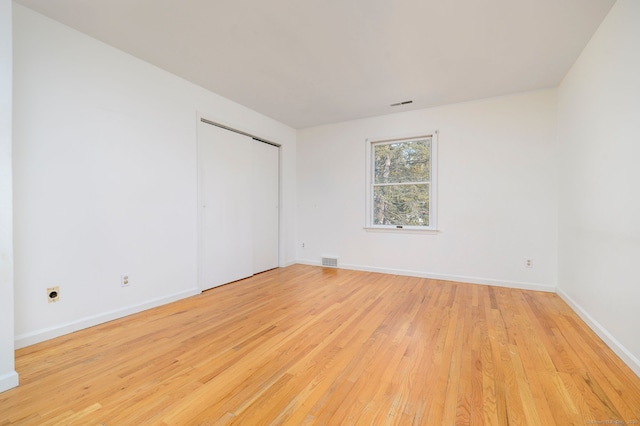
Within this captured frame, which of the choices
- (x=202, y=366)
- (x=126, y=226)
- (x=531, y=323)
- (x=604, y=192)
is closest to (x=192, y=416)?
(x=202, y=366)

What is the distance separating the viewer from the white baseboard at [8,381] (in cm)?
160

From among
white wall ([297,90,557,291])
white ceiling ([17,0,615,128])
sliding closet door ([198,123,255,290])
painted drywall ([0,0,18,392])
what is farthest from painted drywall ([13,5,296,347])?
white wall ([297,90,557,291])

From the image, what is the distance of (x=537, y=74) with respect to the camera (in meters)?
3.17

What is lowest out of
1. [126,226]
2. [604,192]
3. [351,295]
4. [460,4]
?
[351,295]

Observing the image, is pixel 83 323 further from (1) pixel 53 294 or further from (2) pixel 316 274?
(2) pixel 316 274

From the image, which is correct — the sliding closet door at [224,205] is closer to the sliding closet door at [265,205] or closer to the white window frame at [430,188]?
the sliding closet door at [265,205]

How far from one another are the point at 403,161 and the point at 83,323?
4.57 m

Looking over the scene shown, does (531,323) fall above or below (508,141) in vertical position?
below

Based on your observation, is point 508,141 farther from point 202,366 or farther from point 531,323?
point 202,366

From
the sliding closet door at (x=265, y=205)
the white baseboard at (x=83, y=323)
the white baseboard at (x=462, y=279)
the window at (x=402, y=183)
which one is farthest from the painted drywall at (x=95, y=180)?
the window at (x=402, y=183)

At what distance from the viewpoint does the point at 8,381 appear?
1.62 metres

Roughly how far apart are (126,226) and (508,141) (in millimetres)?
4935

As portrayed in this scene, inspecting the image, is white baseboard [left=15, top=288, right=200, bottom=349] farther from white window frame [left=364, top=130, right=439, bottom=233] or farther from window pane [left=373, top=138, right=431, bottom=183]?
window pane [left=373, top=138, right=431, bottom=183]

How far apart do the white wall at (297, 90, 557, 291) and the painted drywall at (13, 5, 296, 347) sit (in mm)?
2654
